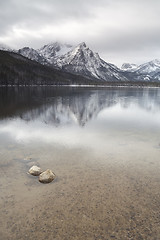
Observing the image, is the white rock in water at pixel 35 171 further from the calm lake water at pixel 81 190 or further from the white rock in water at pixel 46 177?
the white rock in water at pixel 46 177

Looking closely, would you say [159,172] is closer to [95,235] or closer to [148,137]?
[95,235]

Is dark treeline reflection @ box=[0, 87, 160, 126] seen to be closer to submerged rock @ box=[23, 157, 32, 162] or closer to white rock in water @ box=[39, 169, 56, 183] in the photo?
submerged rock @ box=[23, 157, 32, 162]

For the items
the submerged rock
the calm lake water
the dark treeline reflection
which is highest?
the dark treeline reflection

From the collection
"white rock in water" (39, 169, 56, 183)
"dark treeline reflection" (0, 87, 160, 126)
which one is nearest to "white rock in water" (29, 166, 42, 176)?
"white rock in water" (39, 169, 56, 183)

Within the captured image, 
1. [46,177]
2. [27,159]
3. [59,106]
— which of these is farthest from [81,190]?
[59,106]

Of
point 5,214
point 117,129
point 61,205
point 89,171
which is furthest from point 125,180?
point 117,129

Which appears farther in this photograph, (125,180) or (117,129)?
(117,129)

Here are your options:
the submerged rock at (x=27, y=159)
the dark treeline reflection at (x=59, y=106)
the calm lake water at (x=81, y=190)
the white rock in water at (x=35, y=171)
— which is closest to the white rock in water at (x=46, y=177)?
the calm lake water at (x=81, y=190)

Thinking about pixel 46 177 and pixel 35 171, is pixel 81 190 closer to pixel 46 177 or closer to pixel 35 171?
pixel 46 177

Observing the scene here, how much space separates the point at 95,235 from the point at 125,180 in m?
5.16

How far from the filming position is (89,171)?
13.4 m

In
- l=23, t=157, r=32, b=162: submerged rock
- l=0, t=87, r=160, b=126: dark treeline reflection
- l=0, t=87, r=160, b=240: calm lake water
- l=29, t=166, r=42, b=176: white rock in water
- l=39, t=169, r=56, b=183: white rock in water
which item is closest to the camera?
l=0, t=87, r=160, b=240: calm lake water

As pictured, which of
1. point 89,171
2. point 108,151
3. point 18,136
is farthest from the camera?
point 18,136

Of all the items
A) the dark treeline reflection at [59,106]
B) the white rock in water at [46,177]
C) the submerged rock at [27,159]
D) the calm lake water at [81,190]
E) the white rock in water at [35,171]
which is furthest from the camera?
the dark treeline reflection at [59,106]
